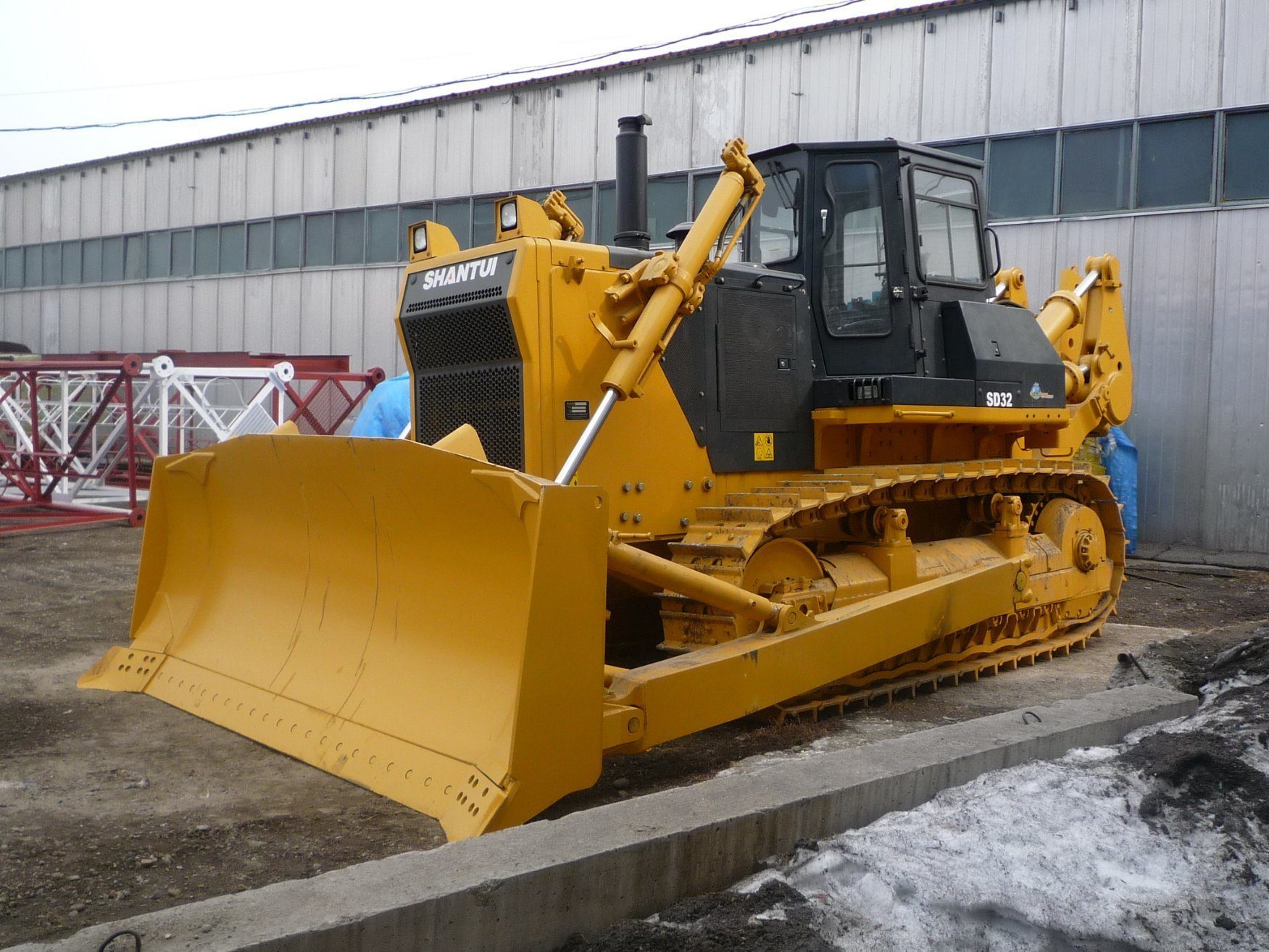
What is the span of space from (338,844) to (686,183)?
12864 millimetres

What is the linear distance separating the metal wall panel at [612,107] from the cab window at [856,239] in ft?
32.2

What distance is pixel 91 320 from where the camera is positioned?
25.9 meters

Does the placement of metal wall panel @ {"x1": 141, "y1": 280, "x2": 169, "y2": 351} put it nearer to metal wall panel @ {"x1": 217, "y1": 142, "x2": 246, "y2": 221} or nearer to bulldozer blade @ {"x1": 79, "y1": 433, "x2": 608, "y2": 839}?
metal wall panel @ {"x1": 217, "y1": 142, "x2": 246, "y2": 221}

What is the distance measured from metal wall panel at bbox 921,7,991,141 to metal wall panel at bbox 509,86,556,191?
19.2ft

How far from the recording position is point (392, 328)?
1856 cm

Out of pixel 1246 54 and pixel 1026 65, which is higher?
pixel 1026 65

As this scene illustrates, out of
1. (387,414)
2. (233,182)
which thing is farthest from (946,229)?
(233,182)

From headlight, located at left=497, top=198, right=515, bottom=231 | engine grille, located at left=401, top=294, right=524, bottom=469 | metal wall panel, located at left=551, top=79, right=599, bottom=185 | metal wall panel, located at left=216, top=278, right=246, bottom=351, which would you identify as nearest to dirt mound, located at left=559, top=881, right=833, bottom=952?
engine grille, located at left=401, top=294, right=524, bottom=469

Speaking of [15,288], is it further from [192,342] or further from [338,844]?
[338,844]

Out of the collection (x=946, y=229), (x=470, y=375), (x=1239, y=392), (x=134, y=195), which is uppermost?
(x=134, y=195)

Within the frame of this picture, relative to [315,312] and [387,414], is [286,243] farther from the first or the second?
[387,414]

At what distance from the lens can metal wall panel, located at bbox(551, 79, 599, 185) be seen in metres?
16.6

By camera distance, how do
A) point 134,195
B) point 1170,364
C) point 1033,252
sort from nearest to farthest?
point 1170,364
point 1033,252
point 134,195

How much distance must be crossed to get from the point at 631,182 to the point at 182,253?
19828 mm
